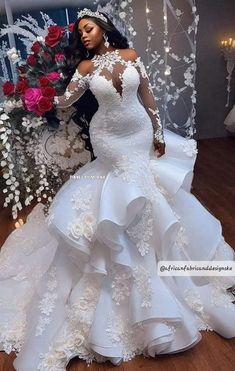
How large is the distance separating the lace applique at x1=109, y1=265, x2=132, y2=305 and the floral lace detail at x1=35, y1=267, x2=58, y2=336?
32cm

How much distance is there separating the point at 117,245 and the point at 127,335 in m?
0.48

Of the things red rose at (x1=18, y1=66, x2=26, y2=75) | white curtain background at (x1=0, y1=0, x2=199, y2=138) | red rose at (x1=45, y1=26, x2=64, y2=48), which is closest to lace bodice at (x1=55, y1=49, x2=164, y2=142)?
red rose at (x1=45, y1=26, x2=64, y2=48)

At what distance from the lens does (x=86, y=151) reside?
2.15 meters

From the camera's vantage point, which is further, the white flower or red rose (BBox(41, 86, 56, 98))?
red rose (BBox(41, 86, 56, 98))

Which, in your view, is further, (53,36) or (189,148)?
(189,148)

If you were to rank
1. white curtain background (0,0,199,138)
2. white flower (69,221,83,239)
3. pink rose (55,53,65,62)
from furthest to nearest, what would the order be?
white curtain background (0,0,199,138), pink rose (55,53,65,62), white flower (69,221,83,239)

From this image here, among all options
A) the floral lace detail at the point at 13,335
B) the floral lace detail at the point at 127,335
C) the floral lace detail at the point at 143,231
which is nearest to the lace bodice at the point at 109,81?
the floral lace detail at the point at 143,231

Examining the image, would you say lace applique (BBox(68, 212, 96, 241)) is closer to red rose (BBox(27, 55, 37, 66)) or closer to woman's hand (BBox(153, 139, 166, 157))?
woman's hand (BBox(153, 139, 166, 157))

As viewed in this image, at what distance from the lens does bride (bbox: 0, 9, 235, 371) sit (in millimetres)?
1658

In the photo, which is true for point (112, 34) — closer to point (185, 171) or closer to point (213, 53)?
point (185, 171)

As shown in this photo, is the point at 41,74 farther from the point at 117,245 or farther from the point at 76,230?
the point at 117,245

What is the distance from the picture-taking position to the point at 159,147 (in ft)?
6.25

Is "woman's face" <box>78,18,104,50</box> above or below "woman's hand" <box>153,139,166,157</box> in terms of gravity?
above

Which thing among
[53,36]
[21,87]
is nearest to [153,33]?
[53,36]
